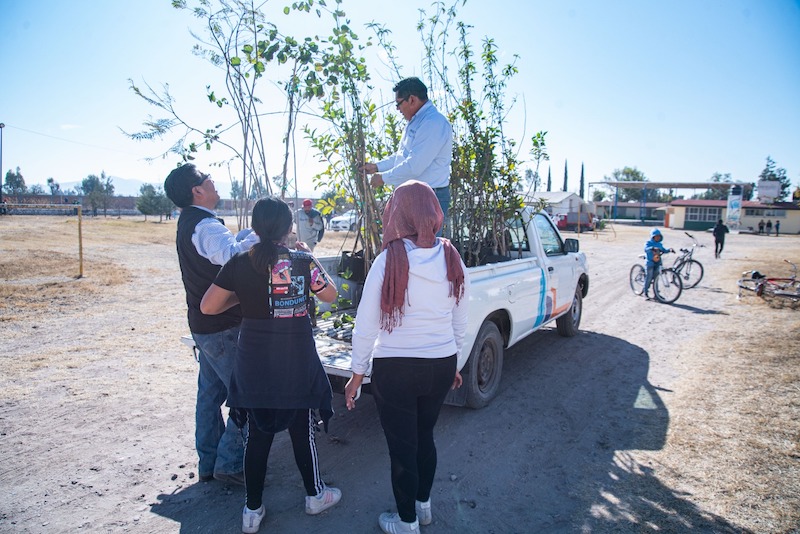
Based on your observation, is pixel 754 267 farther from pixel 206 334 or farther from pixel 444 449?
pixel 206 334

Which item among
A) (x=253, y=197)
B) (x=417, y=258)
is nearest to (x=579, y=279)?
(x=253, y=197)

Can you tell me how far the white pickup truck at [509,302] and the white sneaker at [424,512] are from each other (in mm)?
818

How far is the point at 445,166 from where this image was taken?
421 cm

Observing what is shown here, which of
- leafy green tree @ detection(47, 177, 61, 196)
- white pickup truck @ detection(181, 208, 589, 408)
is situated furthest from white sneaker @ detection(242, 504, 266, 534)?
leafy green tree @ detection(47, 177, 61, 196)

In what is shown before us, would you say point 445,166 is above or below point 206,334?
above

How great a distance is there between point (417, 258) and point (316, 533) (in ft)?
5.49

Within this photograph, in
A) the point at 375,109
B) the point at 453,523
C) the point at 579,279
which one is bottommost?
the point at 453,523

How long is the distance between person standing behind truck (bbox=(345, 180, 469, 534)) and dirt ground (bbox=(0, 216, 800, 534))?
732 mm

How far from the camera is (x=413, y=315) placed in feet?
8.15

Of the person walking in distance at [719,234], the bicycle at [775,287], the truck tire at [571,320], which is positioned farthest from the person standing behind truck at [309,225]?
the person walking in distance at [719,234]

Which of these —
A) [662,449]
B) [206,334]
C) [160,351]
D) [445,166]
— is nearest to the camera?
[206,334]

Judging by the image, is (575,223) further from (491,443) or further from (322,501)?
(322,501)

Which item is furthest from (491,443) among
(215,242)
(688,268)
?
(688,268)

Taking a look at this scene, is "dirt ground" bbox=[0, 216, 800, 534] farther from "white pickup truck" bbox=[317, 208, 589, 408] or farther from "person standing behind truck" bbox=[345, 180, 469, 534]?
"person standing behind truck" bbox=[345, 180, 469, 534]
